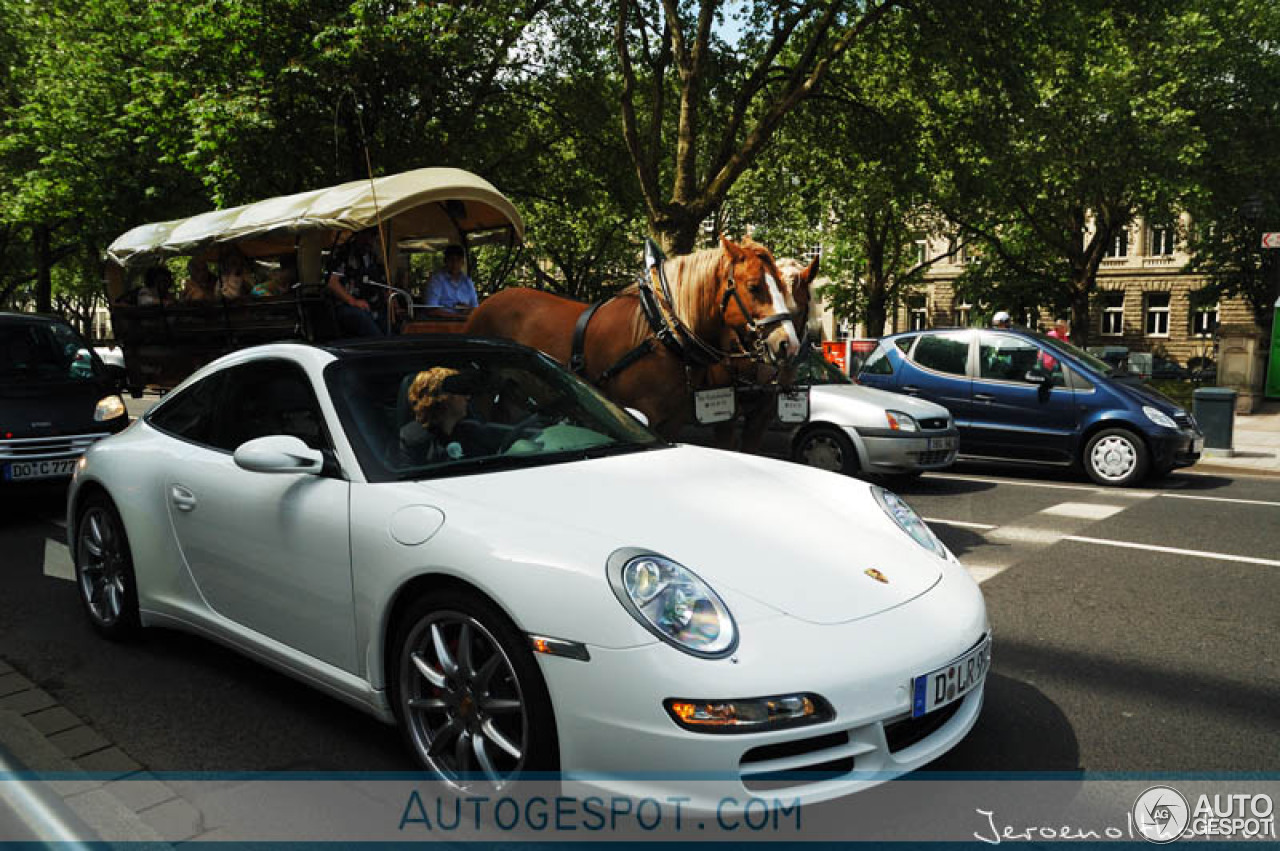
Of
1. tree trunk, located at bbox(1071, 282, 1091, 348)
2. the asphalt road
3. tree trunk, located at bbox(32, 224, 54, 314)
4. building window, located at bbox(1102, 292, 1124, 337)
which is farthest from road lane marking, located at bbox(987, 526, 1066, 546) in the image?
building window, located at bbox(1102, 292, 1124, 337)

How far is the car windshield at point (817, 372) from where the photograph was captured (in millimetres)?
10375

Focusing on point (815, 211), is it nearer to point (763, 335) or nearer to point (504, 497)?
point (763, 335)

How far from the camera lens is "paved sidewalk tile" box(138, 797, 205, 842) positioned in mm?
2887

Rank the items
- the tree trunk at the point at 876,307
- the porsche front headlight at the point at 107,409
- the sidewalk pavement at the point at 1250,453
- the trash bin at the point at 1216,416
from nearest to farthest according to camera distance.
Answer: the porsche front headlight at the point at 107,409, the sidewalk pavement at the point at 1250,453, the trash bin at the point at 1216,416, the tree trunk at the point at 876,307

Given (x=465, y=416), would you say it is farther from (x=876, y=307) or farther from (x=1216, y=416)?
(x=876, y=307)

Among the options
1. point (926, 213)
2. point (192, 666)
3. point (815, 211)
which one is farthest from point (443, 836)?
point (926, 213)

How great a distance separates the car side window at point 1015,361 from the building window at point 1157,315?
44.3 m

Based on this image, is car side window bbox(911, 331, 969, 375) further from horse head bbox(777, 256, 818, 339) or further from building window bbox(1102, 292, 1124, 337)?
building window bbox(1102, 292, 1124, 337)

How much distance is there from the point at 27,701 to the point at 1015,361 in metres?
10.1

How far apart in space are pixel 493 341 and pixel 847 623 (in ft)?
7.34

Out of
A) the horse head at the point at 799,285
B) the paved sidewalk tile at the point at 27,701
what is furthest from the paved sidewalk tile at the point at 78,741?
the horse head at the point at 799,285

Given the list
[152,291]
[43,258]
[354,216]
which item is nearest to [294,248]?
[152,291]

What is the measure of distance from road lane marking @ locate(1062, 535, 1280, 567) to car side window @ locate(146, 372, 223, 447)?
5956mm

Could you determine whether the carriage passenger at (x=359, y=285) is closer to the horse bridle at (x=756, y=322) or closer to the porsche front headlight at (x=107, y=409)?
the porsche front headlight at (x=107, y=409)
